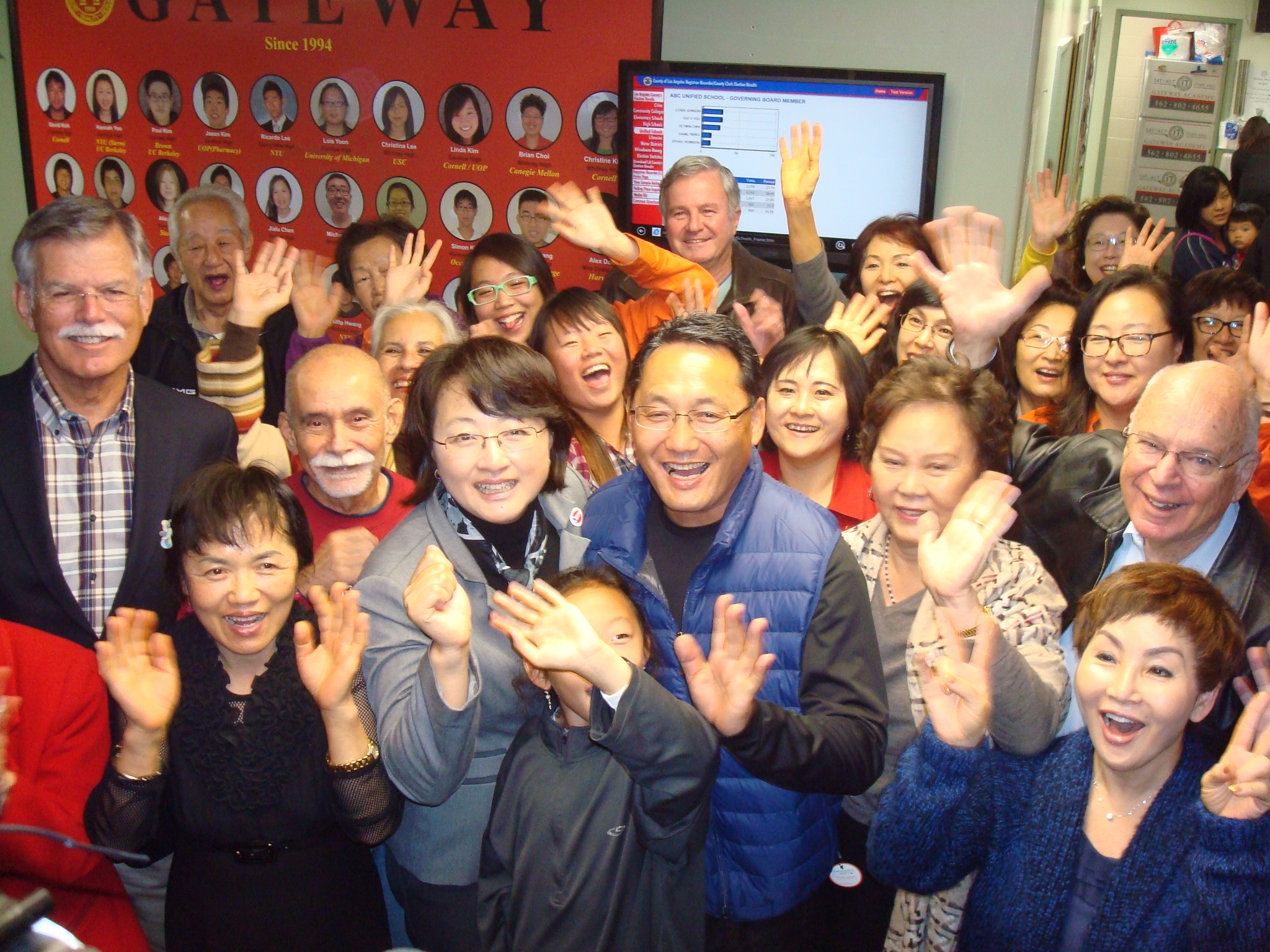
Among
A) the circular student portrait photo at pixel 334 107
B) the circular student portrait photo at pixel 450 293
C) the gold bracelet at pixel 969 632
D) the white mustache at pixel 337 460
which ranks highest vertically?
the circular student portrait photo at pixel 334 107

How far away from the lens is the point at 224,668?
6.50 ft

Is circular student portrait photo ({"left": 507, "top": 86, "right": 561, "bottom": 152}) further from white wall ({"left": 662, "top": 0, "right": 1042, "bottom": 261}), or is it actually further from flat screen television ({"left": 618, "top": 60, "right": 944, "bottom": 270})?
white wall ({"left": 662, "top": 0, "right": 1042, "bottom": 261})

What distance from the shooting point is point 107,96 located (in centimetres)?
559

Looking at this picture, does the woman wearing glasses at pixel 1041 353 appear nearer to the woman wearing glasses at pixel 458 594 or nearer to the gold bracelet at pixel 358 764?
the woman wearing glasses at pixel 458 594

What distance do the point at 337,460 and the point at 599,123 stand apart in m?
3.15

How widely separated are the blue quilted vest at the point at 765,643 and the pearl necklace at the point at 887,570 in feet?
0.98

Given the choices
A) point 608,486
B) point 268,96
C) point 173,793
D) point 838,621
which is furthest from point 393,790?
point 268,96

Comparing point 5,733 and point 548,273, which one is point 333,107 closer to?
point 548,273

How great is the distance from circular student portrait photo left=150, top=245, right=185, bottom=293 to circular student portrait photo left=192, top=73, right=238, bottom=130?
0.76 meters

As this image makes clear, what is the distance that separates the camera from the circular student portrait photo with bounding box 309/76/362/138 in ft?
17.5

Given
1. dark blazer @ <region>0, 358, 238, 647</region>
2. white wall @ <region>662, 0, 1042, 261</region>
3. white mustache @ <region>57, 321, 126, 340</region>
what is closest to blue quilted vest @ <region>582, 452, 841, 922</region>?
dark blazer @ <region>0, 358, 238, 647</region>

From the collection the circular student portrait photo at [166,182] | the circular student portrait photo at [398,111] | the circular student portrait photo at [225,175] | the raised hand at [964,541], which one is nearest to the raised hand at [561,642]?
the raised hand at [964,541]

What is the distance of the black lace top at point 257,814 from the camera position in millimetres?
1873

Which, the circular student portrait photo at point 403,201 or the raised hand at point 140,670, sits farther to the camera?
the circular student portrait photo at point 403,201
